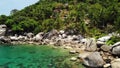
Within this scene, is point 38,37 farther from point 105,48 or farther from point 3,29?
point 105,48

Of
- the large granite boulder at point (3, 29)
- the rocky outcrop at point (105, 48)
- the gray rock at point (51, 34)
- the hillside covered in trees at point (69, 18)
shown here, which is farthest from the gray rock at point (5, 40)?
the rocky outcrop at point (105, 48)

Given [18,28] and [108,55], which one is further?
[18,28]

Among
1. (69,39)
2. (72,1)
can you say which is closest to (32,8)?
(72,1)

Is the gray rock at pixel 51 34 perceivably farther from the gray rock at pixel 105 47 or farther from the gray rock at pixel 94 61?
the gray rock at pixel 94 61

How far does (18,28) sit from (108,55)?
144ft

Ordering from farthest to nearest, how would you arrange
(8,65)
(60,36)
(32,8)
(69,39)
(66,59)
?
(32,8) < (60,36) < (69,39) < (66,59) < (8,65)

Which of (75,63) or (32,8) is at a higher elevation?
(32,8)

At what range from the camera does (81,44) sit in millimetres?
56188

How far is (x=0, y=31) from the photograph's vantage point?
254ft

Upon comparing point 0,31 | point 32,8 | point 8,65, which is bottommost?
point 8,65

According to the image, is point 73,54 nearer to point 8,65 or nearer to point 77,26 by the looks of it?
point 8,65

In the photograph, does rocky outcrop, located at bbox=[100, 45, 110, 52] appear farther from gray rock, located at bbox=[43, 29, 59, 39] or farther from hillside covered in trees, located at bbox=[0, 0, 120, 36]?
gray rock, located at bbox=[43, 29, 59, 39]

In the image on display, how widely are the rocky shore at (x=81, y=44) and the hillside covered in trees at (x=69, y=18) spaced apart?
2.80m

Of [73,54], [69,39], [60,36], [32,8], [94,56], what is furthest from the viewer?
[32,8]
